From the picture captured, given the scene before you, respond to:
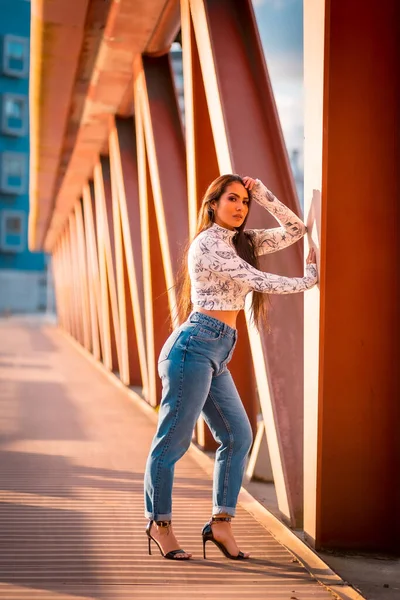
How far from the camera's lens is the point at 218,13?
643 cm

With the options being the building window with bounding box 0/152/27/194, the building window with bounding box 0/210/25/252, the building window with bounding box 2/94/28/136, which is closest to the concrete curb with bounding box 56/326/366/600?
the building window with bounding box 0/152/27/194

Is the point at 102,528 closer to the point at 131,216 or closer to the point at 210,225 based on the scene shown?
the point at 210,225

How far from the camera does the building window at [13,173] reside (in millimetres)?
59188

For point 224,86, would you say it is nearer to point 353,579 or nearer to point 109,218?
point 353,579

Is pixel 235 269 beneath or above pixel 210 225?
beneath

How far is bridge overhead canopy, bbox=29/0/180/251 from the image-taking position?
8016mm

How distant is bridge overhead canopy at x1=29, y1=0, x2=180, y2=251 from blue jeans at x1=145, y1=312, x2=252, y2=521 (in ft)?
15.5

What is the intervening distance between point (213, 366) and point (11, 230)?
58.2 meters

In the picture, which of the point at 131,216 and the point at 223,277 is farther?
the point at 131,216

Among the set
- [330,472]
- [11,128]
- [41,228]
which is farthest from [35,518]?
[11,128]

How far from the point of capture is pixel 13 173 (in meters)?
59.6

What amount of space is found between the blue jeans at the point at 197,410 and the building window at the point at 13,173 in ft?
188

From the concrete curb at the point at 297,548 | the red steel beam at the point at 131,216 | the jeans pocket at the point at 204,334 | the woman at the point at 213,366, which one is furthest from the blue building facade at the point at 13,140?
the jeans pocket at the point at 204,334

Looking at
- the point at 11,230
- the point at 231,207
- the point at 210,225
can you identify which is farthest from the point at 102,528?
the point at 11,230
